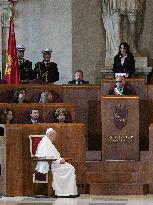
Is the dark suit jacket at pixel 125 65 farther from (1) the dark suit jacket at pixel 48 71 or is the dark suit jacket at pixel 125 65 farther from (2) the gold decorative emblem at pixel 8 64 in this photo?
(2) the gold decorative emblem at pixel 8 64

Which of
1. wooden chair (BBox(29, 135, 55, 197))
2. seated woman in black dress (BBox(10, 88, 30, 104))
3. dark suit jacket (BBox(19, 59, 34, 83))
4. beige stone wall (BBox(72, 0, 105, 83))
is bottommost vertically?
wooden chair (BBox(29, 135, 55, 197))

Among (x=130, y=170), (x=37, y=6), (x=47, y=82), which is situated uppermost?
(x=37, y=6)

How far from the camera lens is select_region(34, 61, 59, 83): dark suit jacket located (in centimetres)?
1842

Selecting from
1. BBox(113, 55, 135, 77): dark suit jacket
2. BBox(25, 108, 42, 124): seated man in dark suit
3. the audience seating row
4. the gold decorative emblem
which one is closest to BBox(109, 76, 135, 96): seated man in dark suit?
the audience seating row

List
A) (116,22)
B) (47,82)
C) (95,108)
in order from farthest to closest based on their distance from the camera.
Answer: (116,22)
(47,82)
(95,108)

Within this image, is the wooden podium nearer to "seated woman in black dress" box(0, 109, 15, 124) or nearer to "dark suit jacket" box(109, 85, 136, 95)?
"dark suit jacket" box(109, 85, 136, 95)

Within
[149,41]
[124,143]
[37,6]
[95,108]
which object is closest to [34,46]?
[37,6]

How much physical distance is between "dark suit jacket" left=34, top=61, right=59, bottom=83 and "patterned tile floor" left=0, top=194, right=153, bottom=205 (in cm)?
426

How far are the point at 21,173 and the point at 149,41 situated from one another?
6313 millimetres

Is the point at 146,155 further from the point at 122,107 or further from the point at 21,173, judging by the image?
the point at 21,173

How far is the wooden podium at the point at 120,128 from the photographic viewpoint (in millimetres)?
15742

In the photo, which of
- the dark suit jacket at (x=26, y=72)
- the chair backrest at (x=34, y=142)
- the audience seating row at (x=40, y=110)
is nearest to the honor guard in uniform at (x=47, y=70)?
the dark suit jacket at (x=26, y=72)

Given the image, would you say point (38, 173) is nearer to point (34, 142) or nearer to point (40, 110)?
point (34, 142)

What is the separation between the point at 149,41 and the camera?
20.4 m
